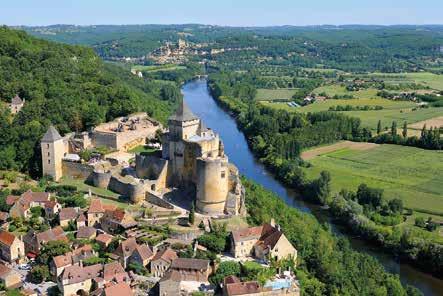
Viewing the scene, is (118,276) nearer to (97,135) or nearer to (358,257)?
(358,257)

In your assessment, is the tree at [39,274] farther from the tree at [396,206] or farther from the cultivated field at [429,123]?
the cultivated field at [429,123]

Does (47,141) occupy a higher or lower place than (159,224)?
higher

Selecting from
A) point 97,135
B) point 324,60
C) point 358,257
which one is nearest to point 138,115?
point 97,135

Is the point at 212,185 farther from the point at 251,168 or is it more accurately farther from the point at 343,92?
Answer: the point at 343,92

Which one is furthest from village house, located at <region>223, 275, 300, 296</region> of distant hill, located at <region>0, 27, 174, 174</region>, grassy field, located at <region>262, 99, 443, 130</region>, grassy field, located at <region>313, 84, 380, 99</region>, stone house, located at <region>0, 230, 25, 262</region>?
grassy field, located at <region>313, 84, 380, 99</region>

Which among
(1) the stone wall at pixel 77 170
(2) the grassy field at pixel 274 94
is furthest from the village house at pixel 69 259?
(2) the grassy field at pixel 274 94

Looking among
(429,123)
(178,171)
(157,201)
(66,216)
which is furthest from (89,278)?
(429,123)

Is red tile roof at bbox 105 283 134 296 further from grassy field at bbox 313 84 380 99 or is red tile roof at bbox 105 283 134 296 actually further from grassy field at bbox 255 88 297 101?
grassy field at bbox 313 84 380 99

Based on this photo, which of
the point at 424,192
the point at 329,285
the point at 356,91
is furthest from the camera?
the point at 356,91
